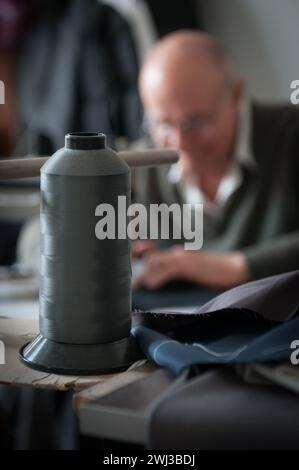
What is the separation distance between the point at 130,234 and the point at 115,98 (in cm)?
179

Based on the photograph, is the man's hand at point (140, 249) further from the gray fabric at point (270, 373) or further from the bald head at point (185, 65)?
the gray fabric at point (270, 373)

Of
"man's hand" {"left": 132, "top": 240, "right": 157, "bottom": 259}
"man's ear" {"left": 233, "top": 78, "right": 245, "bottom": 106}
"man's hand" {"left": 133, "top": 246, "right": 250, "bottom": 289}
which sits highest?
"man's ear" {"left": 233, "top": 78, "right": 245, "bottom": 106}

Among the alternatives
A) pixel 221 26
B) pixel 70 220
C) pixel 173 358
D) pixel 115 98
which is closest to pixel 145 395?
pixel 173 358

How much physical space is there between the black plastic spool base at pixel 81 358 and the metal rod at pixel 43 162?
6.0 inches

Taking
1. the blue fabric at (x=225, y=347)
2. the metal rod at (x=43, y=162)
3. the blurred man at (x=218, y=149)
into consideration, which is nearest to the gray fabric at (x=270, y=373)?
the blue fabric at (x=225, y=347)

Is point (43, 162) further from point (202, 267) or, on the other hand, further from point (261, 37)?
point (261, 37)

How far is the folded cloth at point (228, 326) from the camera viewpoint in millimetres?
702

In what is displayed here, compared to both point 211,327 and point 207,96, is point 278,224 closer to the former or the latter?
point 207,96

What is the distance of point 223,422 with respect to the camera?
2.03 ft

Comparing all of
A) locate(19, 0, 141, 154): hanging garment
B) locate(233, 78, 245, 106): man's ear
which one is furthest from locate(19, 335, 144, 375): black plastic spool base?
locate(19, 0, 141, 154): hanging garment

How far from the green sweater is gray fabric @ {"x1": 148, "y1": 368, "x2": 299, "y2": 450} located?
1141 millimetres

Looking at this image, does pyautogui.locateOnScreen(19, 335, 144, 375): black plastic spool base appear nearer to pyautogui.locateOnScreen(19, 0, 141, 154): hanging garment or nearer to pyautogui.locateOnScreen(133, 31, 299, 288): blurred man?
pyautogui.locateOnScreen(133, 31, 299, 288): blurred man

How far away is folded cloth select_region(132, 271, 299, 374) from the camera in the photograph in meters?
0.70
